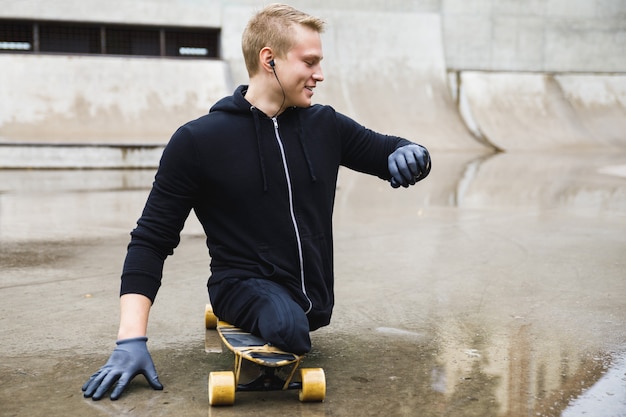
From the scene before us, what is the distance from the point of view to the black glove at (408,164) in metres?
2.61

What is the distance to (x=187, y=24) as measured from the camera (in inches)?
586

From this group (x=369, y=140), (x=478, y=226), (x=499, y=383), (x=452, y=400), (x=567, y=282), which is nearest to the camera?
(x=452, y=400)

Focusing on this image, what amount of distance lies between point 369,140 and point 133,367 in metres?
1.20

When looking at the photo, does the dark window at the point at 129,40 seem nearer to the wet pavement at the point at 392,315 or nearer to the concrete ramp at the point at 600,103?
the wet pavement at the point at 392,315

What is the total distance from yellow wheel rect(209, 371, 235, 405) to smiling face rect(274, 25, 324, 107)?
0.99 meters

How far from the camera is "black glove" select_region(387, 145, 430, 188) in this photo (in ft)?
8.57

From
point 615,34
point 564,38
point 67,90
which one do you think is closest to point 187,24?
point 67,90

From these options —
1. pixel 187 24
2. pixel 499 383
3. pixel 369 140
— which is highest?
pixel 187 24

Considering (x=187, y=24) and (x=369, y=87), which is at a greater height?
(x=187, y=24)

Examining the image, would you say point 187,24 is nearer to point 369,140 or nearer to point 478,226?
point 478,226

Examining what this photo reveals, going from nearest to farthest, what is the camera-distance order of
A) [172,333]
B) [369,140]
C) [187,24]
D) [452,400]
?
[452,400] < [369,140] < [172,333] < [187,24]

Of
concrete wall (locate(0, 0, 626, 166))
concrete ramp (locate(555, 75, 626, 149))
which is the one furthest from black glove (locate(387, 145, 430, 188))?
concrete ramp (locate(555, 75, 626, 149))

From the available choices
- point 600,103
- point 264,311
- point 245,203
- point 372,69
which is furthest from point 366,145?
point 600,103

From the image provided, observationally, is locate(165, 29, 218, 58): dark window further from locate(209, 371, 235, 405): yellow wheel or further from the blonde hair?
locate(209, 371, 235, 405): yellow wheel
